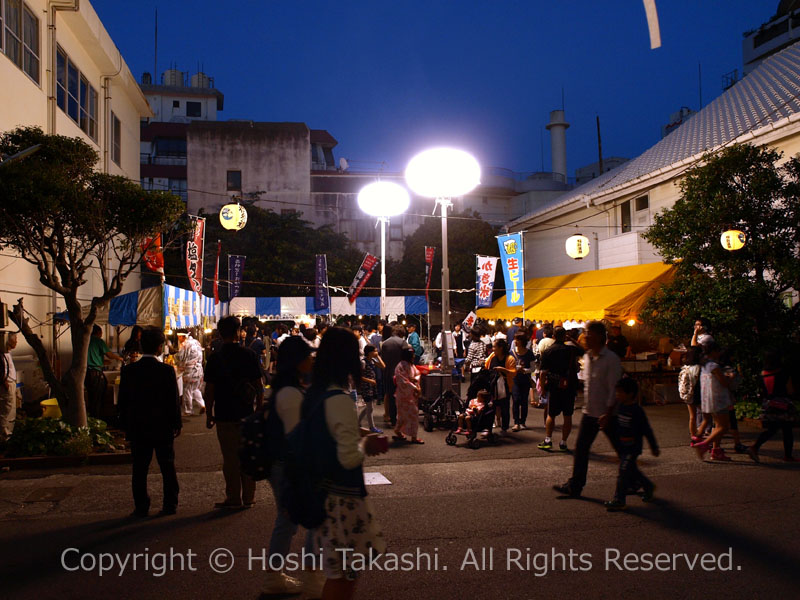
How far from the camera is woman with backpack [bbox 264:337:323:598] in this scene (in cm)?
386

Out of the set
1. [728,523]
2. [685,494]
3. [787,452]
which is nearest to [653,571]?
[728,523]

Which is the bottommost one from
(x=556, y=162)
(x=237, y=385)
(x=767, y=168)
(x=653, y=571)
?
(x=653, y=571)

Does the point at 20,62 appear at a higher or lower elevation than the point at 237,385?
higher

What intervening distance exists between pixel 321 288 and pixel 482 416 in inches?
666

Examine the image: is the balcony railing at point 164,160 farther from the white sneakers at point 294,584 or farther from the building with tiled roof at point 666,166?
the white sneakers at point 294,584

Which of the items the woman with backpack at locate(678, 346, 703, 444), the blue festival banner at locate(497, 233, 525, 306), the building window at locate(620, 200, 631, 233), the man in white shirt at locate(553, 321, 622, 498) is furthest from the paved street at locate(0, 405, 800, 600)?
the building window at locate(620, 200, 631, 233)

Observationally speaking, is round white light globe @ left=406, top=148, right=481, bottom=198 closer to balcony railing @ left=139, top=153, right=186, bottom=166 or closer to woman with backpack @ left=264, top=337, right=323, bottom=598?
woman with backpack @ left=264, top=337, right=323, bottom=598

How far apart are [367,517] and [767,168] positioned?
40.2ft

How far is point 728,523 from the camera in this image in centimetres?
570

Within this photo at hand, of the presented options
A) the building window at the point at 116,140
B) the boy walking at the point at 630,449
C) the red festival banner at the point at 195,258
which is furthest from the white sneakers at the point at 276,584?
the building window at the point at 116,140

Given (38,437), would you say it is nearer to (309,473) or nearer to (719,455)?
(309,473)

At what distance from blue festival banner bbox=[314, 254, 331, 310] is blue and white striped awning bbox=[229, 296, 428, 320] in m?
0.80

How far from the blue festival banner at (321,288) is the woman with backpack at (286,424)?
71.2ft

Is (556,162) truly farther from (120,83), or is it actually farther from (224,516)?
(224,516)
